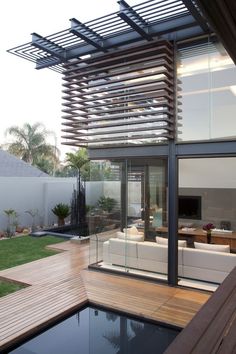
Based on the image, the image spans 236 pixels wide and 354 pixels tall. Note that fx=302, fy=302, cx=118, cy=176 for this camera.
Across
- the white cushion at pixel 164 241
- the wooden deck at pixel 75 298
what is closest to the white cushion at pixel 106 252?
the wooden deck at pixel 75 298

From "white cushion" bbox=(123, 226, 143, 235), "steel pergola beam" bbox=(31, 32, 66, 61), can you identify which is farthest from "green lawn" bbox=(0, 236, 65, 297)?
"steel pergola beam" bbox=(31, 32, 66, 61)

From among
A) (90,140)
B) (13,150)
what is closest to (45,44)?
(90,140)

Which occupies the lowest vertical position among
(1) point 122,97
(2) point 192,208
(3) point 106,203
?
(2) point 192,208

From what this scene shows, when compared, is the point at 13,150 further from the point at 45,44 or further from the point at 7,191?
the point at 45,44

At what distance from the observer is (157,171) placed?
6.27 metres

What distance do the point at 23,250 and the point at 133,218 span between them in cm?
376

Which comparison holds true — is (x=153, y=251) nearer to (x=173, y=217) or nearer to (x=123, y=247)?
(x=123, y=247)

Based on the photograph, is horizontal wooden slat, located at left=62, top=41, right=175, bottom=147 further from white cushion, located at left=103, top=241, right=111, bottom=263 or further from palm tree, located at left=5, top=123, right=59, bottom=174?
palm tree, located at left=5, top=123, right=59, bottom=174

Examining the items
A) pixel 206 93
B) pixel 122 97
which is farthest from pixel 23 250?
pixel 206 93

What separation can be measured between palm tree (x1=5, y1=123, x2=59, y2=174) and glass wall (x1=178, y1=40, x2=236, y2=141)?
17.7 meters

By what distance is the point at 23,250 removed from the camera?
851cm

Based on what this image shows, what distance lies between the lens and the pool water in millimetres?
3892

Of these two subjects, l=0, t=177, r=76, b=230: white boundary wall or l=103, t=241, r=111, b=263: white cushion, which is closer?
l=103, t=241, r=111, b=263: white cushion

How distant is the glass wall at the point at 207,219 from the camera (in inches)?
217
